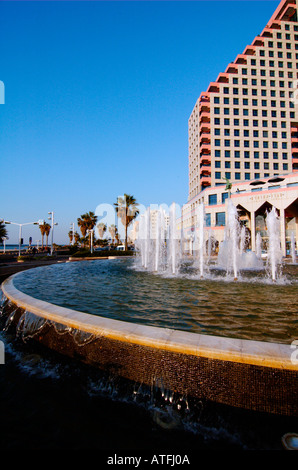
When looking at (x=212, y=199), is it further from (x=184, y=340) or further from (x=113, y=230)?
(x=113, y=230)

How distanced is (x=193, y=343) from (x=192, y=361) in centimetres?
21

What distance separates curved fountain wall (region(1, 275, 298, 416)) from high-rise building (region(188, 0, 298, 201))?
50571 millimetres

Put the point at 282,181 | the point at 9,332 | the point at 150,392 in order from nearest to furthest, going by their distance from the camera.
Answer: the point at 150,392 < the point at 9,332 < the point at 282,181

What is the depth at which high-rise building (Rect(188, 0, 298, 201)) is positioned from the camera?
51344mm

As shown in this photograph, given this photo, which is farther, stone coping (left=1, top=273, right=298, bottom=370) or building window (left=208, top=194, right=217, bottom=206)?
building window (left=208, top=194, right=217, bottom=206)

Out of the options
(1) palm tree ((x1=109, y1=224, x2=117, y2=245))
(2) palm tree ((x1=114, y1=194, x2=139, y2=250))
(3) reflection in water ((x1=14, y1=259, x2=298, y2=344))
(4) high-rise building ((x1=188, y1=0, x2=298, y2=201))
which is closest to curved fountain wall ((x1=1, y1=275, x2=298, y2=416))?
(3) reflection in water ((x1=14, y1=259, x2=298, y2=344))

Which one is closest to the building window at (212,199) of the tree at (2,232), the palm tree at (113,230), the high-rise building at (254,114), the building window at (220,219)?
the building window at (220,219)

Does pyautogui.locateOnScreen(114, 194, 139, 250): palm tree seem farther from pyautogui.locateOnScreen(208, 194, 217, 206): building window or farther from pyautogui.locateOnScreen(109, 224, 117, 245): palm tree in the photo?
pyautogui.locateOnScreen(109, 224, 117, 245): palm tree

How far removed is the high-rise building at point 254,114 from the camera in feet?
168

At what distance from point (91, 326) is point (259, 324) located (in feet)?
11.0

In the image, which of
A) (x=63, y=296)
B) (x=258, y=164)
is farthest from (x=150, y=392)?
(x=258, y=164)

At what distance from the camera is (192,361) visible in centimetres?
299
